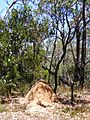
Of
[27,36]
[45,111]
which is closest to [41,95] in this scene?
[45,111]

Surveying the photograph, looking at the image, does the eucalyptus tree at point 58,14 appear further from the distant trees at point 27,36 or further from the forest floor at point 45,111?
the forest floor at point 45,111

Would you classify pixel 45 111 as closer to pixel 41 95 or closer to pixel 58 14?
pixel 41 95

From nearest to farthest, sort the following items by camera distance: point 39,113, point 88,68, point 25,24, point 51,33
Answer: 1. point 39,113
2. point 25,24
3. point 51,33
4. point 88,68

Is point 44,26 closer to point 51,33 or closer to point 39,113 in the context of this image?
point 51,33

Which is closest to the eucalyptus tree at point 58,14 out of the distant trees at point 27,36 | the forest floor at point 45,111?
the distant trees at point 27,36

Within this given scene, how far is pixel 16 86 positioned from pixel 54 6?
530 centimetres

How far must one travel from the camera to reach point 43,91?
1145 centimetres

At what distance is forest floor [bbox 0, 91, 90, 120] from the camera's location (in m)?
9.09

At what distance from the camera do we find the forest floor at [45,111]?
358 inches

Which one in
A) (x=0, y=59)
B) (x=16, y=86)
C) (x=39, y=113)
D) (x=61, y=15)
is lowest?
(x=39, y=113)

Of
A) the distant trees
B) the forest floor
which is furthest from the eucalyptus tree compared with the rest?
the forest floor

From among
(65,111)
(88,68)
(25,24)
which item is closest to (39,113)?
(65,111)

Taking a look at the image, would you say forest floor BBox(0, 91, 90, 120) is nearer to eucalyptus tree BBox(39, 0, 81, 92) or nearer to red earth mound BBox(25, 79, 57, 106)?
red earth mound BBox(25, 79, 57, 106)

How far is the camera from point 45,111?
32.0 ft
